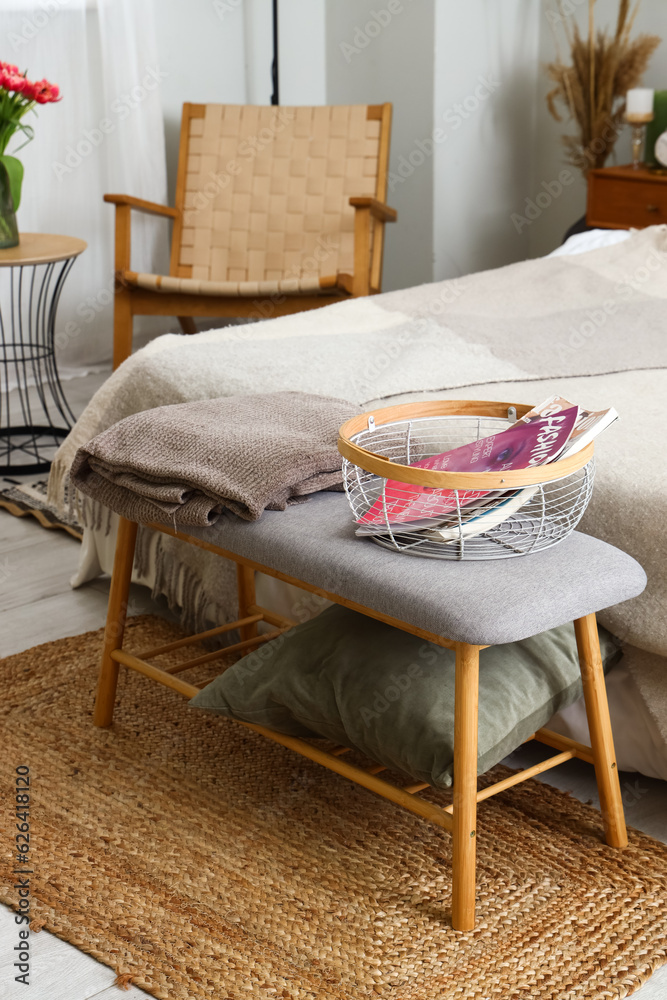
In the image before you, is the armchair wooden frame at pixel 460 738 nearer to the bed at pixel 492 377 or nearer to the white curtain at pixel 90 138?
the bed at pixel 492 377

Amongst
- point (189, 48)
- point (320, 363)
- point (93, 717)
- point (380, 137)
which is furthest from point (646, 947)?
point (189, 48)

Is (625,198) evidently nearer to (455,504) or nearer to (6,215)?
(6,215)

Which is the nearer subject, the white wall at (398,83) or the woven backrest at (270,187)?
the woven backrest at (270,187)

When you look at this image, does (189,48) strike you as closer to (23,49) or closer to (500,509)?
(23,49)

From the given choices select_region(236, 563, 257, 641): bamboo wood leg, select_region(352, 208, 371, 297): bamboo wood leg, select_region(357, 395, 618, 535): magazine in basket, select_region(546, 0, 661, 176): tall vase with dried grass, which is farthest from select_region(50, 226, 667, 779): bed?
select_region(546, 0, 661, 176): tall vase with dried grass

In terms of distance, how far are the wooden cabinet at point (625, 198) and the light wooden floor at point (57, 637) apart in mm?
1720

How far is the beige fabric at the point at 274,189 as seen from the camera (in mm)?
2881

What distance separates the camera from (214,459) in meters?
1.17

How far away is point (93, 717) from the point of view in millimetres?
1439

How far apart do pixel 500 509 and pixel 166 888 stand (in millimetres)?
531

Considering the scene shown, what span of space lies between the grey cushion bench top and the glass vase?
1.55 meters

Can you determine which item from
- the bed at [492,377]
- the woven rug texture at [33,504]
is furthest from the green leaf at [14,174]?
the bed at [492,377]

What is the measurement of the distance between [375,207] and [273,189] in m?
0.53

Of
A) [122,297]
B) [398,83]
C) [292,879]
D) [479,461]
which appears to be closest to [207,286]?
[122,297]
